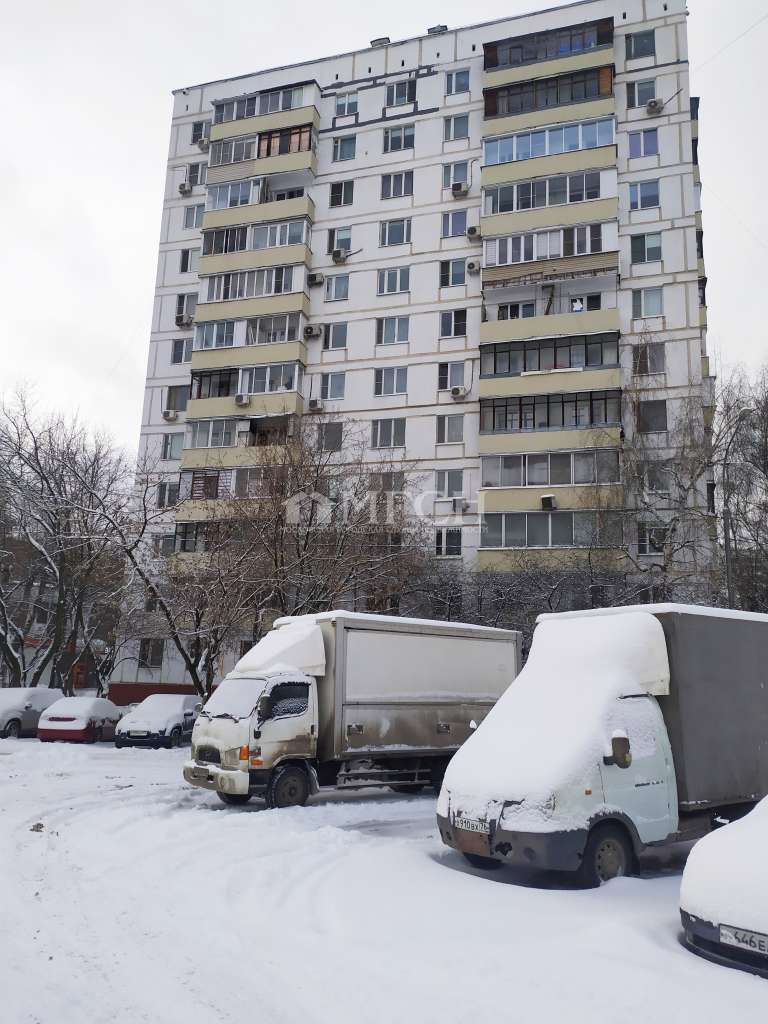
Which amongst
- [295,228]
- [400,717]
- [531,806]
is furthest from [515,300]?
[531,806]

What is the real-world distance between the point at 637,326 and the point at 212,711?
2668 centimetres

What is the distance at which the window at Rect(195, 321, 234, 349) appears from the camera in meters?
39.6

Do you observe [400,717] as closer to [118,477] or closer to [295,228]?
[118,477]

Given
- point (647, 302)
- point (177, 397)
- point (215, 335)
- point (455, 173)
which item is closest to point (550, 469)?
point (647, 302)

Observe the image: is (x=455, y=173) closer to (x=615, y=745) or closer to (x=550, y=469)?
(x=550, y=469)

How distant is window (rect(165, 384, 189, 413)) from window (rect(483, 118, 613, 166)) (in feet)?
58.6

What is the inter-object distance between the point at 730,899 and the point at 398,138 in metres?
40.7

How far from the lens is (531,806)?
8328mm

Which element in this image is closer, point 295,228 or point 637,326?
point 637,326

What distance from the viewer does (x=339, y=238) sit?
4025cm

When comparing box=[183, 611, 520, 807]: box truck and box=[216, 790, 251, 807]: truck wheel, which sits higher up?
box=[183, 611, 520, 807]: box truck

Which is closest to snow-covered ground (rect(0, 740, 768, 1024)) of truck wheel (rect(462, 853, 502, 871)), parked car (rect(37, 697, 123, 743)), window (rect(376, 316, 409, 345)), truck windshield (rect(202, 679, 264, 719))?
truck wheel (rect(462, 853, 502, 871))

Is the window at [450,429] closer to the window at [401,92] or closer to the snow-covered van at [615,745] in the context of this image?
the window at [401,92]

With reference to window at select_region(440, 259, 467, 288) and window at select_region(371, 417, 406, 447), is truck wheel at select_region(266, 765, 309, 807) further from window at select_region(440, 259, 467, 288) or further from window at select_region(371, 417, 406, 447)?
window at select_region(440, 259, 467, 288)
